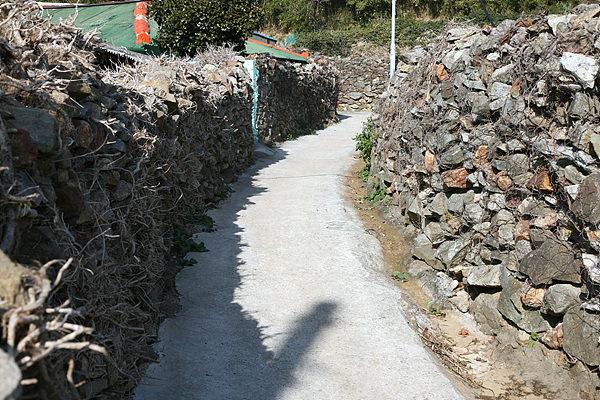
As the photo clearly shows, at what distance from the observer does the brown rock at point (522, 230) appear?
14.3 ft

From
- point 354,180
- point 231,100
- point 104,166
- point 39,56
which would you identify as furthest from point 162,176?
point 354,180

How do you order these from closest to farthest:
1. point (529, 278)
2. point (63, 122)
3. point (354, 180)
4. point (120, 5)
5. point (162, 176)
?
point (63, 122), point (529, 278), point (162, 176), point (354, 180), point (120, 5)

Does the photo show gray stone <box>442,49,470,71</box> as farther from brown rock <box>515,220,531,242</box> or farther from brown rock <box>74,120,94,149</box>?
brown rock <box>74,120,94,149</box>

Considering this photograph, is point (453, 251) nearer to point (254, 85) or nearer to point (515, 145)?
point (515, 145)

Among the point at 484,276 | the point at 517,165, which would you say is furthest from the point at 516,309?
the point at 517,165

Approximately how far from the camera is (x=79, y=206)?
2.86 meters

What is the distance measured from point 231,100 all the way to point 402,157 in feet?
11.5

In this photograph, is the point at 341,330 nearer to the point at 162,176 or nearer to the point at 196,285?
the point at 196,285

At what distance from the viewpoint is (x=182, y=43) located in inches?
455

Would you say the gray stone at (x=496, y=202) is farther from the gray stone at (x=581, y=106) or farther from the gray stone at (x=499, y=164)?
the gray stone at (x=581, y=106)

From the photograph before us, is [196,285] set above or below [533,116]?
below

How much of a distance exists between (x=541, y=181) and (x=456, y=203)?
134cm

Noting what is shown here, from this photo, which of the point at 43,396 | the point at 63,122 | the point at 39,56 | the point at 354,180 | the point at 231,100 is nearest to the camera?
the point at 43,396

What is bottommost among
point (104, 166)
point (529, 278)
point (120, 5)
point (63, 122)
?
point (529, 278)
